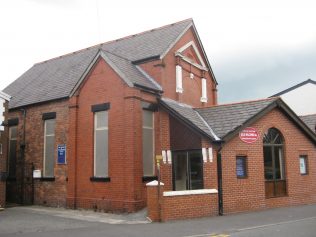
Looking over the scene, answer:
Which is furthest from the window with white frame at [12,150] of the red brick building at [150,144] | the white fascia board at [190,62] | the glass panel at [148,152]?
the white fascia board at [190,62]

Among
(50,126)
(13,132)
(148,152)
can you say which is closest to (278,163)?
(148,152)

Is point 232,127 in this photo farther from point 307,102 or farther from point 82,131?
point 307,102

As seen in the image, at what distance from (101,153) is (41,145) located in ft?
14.2

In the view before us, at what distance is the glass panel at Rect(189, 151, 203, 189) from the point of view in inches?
609

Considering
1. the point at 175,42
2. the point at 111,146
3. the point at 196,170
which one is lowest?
the point at 196,170

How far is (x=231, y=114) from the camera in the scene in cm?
1631

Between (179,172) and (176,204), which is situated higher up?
(179,172)

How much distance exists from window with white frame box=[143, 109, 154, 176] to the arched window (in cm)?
480

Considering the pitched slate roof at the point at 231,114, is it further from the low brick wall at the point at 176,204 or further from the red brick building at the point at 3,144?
the red brick building at the point at 3,144

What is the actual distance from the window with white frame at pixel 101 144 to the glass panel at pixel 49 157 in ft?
10.1

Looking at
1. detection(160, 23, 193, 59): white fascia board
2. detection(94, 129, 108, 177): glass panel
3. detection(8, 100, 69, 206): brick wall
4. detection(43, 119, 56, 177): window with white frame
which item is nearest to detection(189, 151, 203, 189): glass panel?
detection(94, 129, 108, 177): glass panel

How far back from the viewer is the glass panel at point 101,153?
52.5 ft

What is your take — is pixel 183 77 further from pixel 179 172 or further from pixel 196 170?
pixel 196 170

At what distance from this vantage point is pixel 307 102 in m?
36.8
